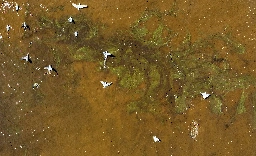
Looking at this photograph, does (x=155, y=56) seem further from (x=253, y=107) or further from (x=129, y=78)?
(x=253, y=107)

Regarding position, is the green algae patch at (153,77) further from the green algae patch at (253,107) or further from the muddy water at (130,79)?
the green algae patch at (253,107)

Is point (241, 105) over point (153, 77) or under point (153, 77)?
under

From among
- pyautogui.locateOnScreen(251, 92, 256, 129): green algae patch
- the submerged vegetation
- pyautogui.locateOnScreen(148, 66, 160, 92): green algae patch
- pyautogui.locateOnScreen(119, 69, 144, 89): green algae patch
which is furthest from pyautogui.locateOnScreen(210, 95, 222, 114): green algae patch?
pyautogui.locateOnScreen(119, 69, 144, 89): green algae patch

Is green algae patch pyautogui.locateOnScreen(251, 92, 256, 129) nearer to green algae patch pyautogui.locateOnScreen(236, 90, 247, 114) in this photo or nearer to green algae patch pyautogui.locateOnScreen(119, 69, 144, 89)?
green algae patch pyautogui.locateOnScreen(236, 90, 247, 114)

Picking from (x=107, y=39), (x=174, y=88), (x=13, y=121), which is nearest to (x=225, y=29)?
(x=174, y=88)

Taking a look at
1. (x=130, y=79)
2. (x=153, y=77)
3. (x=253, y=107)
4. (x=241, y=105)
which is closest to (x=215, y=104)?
(x=241, y=105)

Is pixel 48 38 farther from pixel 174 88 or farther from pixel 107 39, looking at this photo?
pixel 174 88

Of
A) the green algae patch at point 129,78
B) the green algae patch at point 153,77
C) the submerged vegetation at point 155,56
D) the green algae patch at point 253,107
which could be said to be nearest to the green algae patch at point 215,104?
the submerged vegetation at point 155,56
